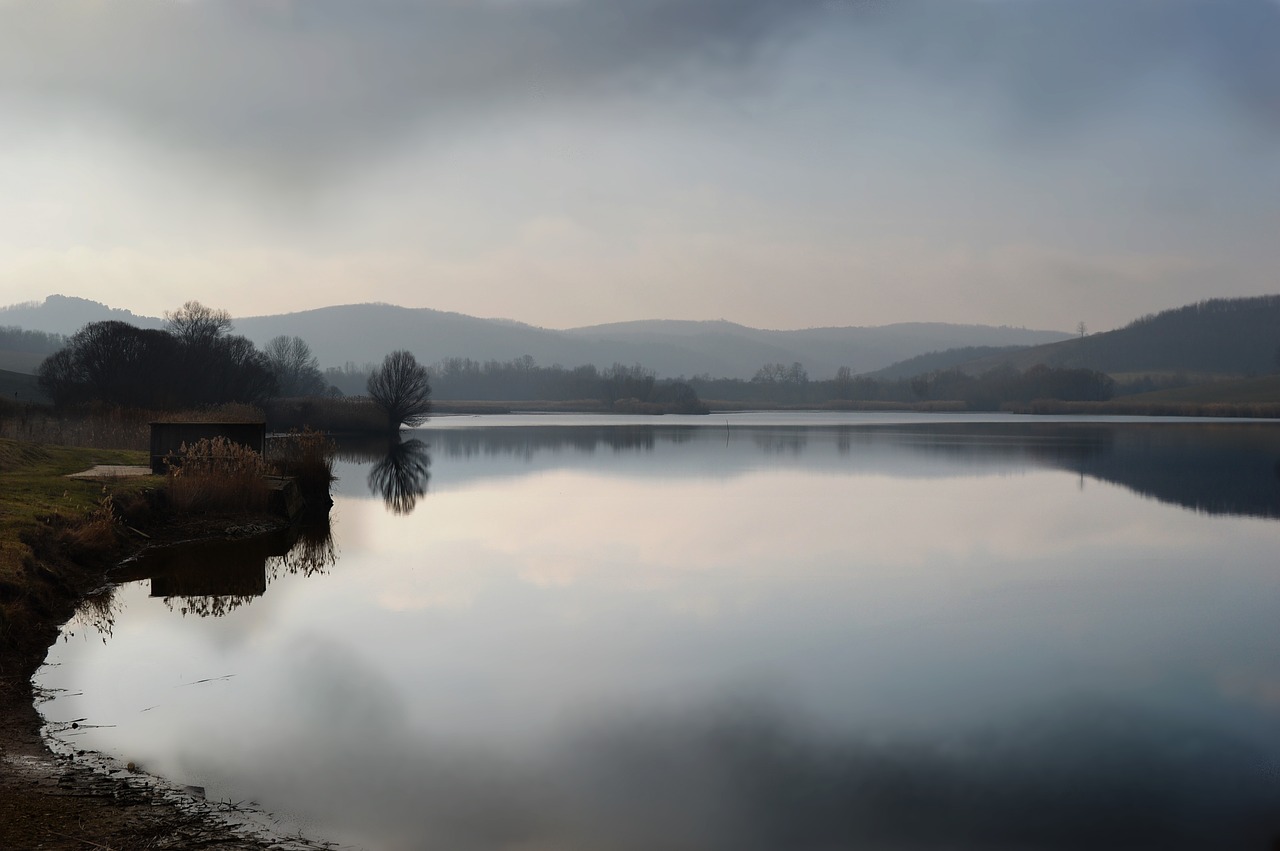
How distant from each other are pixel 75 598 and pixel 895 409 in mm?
122639

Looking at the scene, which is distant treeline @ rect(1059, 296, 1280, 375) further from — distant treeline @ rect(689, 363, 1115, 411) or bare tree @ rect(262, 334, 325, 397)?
bare tree @ rect(262, 334, 325, 397)

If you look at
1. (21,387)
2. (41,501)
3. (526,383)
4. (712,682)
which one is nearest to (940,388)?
(526,383)

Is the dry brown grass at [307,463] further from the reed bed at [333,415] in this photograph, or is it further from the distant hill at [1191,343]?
the distant hill at [1191,343]

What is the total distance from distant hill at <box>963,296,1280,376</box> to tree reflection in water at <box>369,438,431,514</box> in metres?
159

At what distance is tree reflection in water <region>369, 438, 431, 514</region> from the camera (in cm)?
2386

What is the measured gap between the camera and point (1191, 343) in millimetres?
180875

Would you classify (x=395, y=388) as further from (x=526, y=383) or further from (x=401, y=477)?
(x=526, y=383)

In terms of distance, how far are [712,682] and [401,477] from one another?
21.9 metres

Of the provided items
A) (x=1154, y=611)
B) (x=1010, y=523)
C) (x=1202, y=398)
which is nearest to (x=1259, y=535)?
(x=1010, y=523)

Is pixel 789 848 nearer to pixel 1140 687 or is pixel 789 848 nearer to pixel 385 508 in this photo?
pixel 1140 687

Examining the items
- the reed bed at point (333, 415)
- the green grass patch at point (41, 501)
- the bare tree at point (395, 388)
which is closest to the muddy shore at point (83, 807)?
the green grass patch at point (41, 501)

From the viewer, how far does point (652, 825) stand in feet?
20.0

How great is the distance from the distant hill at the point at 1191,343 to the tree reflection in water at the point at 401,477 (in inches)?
6260

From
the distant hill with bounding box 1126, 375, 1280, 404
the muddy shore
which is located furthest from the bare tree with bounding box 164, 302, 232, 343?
the distant hill with bounding box 1126, 375, 1280, 404
